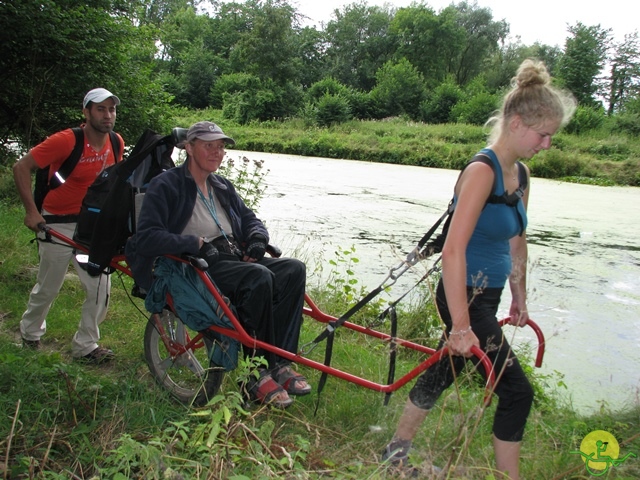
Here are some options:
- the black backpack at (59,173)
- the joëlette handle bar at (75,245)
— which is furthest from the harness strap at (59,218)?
the joëlette handle bar at (75,245)

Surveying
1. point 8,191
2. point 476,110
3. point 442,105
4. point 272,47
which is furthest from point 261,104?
point 8,191

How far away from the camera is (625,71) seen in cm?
4497

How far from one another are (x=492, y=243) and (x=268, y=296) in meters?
1.15

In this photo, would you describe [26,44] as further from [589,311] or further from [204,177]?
[589,311]

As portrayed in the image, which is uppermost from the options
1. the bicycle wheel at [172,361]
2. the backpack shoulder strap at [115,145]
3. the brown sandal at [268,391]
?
the backpack shoulder strap at [115,145]

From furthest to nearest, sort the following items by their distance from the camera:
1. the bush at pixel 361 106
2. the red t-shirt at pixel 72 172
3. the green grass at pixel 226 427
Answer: the bush at pixel 361 106, the red t-shirt at pixel 72 172, the green grass at pixel 226 427

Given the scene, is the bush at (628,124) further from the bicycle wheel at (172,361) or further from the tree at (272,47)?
the bicycle wheel at (172,361)

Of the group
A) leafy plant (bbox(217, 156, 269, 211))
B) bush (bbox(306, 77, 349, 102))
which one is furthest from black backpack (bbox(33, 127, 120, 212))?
bush (bbox(306, 77, 349, 102))

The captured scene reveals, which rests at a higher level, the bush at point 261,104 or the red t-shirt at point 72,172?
the bush at point 261,104

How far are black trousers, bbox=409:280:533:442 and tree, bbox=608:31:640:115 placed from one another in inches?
1851

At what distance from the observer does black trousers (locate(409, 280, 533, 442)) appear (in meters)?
2.31

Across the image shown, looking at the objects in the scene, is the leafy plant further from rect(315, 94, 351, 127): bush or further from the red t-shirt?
rect(315, 94, 351, 127): bush

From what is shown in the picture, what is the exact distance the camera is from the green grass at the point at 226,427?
2.14m

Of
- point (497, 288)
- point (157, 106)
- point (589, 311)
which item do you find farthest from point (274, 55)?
point (497, 288)
